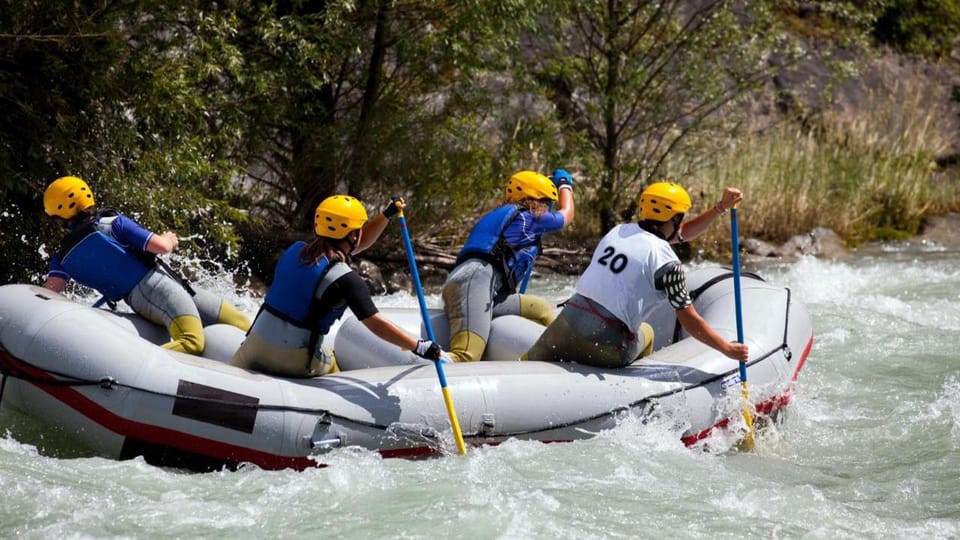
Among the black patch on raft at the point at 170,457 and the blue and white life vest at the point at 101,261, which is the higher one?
the blue and white life vest at the point at 101,261

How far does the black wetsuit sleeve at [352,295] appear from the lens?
6.08 meters

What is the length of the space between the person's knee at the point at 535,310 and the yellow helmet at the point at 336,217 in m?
1.85

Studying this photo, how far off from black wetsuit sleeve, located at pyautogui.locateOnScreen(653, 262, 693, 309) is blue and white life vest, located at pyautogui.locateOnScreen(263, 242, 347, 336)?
169cm

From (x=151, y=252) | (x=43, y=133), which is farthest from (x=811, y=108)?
(x=151, y=252)

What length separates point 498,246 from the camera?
750 cm

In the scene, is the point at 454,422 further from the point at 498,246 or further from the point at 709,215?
the point at 709,215

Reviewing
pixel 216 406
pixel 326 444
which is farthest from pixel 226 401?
pixel 326 444

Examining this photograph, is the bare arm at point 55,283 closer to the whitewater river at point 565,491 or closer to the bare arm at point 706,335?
the whitewater river at point 565,491

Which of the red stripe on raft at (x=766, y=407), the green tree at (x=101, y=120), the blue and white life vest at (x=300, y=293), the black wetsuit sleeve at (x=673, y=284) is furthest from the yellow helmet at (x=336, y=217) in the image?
the green tree at (x=101, y=120)

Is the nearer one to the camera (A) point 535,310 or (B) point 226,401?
(B) point 226,401

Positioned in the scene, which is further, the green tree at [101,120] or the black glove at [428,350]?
the green tree at [101,120]

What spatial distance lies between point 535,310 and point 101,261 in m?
2.65

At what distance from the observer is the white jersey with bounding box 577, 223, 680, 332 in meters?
6.62

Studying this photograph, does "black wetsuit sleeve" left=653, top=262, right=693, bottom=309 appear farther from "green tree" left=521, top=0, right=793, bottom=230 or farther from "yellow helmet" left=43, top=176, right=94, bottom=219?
"green tree" left=521, top=0, right=793, bottom=230
